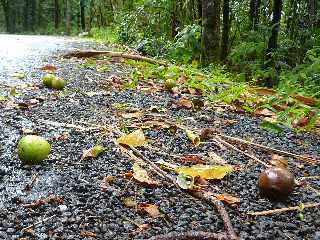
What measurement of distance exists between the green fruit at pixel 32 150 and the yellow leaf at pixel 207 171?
67cm

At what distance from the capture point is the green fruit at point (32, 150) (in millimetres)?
2207

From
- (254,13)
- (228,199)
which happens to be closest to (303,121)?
(228,199)

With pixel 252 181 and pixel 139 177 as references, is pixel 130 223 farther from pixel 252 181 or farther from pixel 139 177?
pixel 252 181

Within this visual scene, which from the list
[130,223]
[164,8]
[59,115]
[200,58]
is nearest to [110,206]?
[130,223]

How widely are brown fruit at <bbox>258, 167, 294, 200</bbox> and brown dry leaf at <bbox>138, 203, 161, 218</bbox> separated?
514 millimetres

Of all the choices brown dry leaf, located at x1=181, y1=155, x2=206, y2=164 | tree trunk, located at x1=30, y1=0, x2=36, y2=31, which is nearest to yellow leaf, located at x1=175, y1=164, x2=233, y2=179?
brown dry leaf, located at x1=181, y1=155, x2=206, y2=164

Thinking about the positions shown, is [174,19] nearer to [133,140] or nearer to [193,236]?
[133,140]

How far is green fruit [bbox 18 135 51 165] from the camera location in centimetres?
221

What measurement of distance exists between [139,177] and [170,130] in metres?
0.92

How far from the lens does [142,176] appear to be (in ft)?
7.09

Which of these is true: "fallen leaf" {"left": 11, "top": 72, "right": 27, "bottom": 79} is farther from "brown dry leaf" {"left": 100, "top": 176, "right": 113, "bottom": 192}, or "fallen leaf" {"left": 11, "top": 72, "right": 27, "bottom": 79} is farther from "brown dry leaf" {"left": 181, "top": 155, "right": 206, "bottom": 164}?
"brown dry leaf" {"left": 100, "top": 176, "right": 113, "bottom": 192}

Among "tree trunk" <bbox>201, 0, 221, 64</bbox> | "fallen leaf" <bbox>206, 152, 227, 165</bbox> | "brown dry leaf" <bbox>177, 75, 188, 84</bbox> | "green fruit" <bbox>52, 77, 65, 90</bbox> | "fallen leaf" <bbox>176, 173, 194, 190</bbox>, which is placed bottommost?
"fallen leaf" <bbox>206, 152, 227, 165</bbox>

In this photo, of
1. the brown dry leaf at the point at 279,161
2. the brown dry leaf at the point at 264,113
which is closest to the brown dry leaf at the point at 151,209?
the brown dry leaf at the point at 279,161

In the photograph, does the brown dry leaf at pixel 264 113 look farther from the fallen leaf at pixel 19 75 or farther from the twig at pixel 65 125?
the fallen leaf at pixel 19 75
